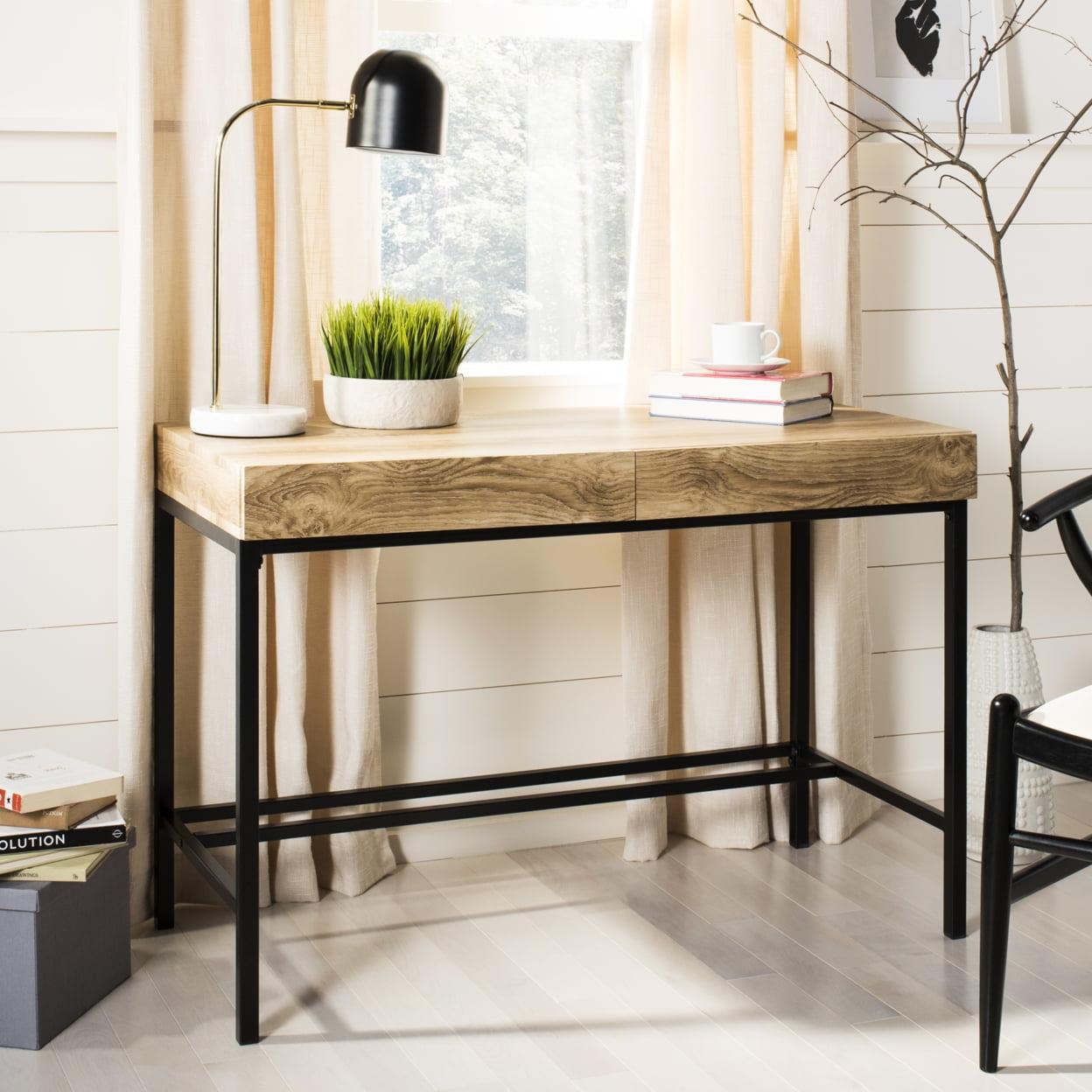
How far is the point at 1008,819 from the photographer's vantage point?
175 centimetres

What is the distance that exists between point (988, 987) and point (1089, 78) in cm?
182

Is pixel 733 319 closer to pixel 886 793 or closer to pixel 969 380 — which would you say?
pixel 969 380

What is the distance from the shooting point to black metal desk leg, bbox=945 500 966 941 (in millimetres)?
2150

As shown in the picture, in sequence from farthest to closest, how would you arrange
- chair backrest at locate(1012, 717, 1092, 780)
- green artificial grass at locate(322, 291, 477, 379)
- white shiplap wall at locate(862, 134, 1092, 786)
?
white shiplap wall at locate(862, 134, 1092, 786)
green artificial grass at locate(322, 291, 477, 379)
chair backrest at locate(1012, 717, 1092, 780)

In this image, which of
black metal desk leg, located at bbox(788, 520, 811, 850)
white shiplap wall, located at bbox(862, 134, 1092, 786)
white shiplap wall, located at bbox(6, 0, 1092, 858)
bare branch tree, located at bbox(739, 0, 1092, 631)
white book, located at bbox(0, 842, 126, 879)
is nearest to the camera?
white book, located at bbox(0, 842, 126, 879)

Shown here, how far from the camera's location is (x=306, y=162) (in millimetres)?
2275

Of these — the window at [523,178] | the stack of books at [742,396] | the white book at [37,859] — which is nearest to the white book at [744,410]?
the stack of books at [742,396]

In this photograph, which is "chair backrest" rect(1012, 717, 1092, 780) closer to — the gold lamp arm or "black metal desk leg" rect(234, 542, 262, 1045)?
"black metal desk leg" rect(234, 542, 262, 1045)

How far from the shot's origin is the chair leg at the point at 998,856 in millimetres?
1735

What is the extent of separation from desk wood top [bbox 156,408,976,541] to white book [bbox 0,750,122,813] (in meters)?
0.41

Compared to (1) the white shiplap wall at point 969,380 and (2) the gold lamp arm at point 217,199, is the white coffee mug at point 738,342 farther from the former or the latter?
(2) the gold lamp arm at point 217,199

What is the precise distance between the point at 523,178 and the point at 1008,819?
137cm

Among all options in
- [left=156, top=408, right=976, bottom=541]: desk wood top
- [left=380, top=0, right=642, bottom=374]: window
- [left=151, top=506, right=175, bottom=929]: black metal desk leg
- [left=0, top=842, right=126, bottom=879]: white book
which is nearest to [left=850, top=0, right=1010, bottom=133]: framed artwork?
[left=380, top=0, right=642, bottom=374]: window

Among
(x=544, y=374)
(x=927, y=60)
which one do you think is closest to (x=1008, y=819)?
(x=544, y=374)
